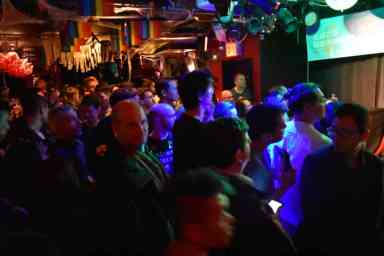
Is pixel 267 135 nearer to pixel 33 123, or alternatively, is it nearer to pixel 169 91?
pixel 33 123

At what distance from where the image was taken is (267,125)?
2801mm

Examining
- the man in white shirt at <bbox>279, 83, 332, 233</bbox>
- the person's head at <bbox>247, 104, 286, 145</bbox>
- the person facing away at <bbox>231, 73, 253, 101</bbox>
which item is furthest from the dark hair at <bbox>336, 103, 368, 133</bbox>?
the person facing away at <bbox>231, 73, 253, 101</bbox>

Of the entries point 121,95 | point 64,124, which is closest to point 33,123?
point 64,124

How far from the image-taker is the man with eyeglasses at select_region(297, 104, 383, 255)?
248 cm

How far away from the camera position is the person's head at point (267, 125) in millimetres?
2805

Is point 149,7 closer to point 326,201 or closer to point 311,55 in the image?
point 311,55

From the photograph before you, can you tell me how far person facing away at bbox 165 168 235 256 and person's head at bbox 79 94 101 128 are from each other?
3289 millimetres

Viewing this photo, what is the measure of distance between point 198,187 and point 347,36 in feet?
25.4

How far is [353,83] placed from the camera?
9156 millimetres

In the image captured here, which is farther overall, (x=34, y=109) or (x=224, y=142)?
(x=34, y=109)

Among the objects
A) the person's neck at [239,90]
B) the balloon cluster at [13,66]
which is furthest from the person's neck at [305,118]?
the person's neck at [239,90]

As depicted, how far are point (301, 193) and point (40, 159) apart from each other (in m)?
1.71

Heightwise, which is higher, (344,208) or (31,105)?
(31,105)

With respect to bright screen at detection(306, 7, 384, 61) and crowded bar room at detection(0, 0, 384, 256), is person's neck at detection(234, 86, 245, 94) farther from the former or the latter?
crowded bar room at detection(0, 0, 384, 256)
